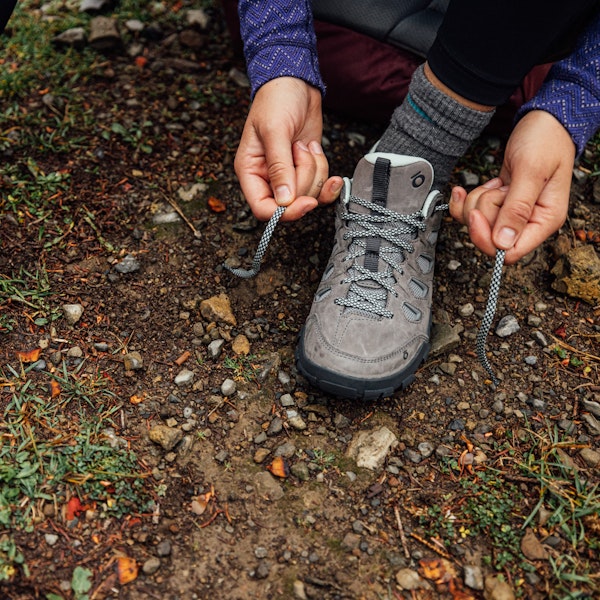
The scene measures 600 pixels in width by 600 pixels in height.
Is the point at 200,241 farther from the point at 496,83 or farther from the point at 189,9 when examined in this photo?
the point at 189,9

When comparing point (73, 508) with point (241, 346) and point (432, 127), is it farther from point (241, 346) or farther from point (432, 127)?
point (432, 127)

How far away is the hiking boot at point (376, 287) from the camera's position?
2.18 metres

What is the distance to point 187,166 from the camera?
292cm

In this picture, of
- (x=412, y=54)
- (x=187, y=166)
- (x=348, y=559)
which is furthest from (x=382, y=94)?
(x=348, y=559)

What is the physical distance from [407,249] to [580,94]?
80 cm

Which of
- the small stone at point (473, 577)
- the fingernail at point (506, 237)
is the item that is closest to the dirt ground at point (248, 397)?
the small stone at point (473, 577)

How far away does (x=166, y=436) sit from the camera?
6.90 feet

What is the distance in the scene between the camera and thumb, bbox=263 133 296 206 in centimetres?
220

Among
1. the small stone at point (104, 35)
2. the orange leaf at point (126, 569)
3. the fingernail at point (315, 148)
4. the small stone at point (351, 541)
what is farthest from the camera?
the small stone at point (104, 35)

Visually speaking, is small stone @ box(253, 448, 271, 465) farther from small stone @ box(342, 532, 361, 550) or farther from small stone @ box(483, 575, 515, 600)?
small stone @ box(483, 575, 515, 600)

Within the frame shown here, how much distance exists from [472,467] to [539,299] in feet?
2.76

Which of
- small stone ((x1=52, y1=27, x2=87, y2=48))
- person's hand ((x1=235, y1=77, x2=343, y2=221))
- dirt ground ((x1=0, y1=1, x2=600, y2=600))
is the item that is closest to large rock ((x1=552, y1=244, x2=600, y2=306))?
dirt ground ((x1=0, y1=1, x2=600, y2=600))

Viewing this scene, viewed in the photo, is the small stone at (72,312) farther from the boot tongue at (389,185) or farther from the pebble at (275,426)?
the boot tongue at (389,185)

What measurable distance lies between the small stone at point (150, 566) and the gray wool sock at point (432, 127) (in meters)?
1.68
